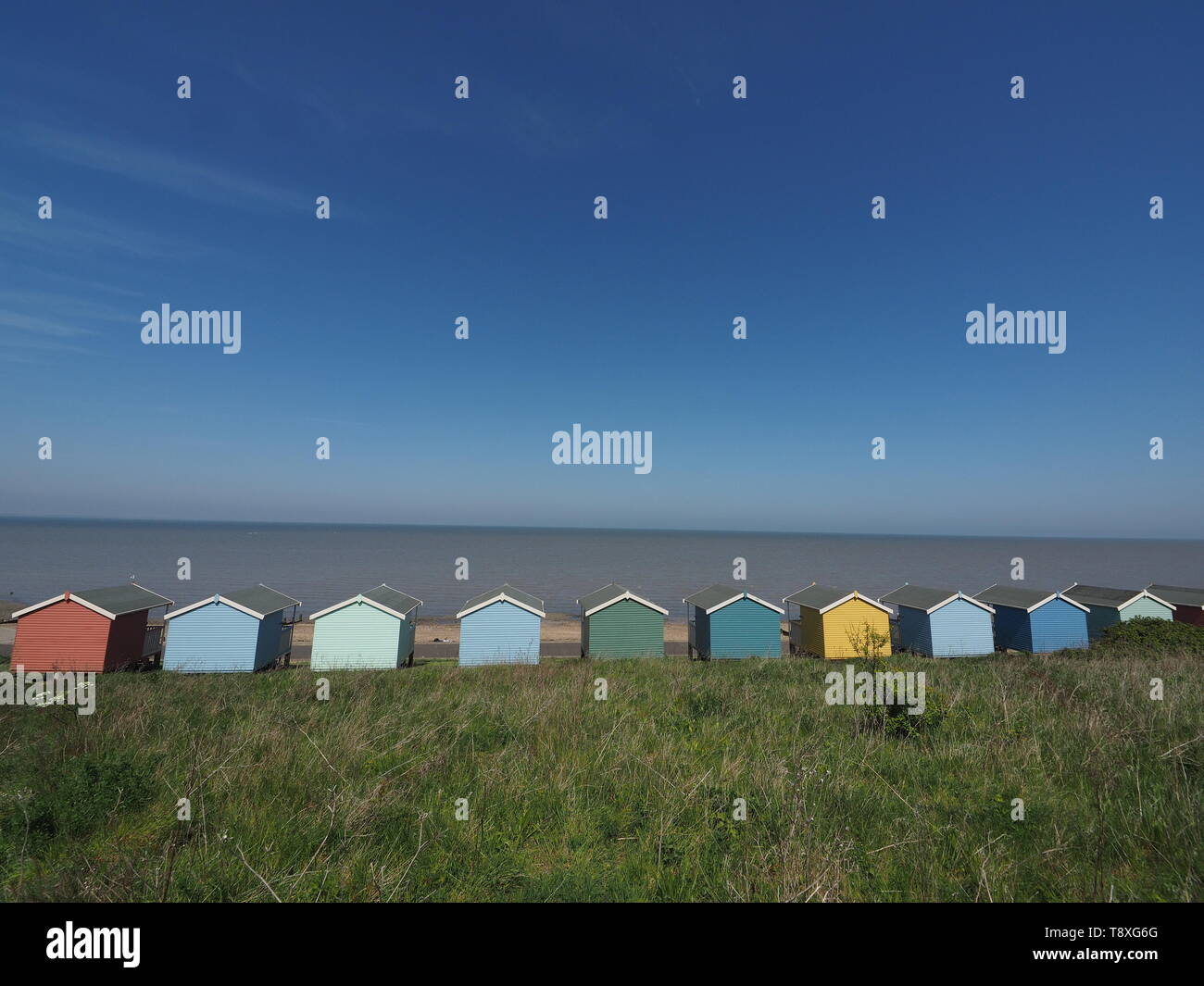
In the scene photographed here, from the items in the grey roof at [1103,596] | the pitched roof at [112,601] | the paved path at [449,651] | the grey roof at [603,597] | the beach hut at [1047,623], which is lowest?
the paved path at [449,651]

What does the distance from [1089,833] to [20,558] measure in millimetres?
151043

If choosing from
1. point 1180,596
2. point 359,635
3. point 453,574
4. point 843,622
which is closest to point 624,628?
point 843,622

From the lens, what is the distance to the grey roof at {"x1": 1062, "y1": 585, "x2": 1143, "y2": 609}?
29484 mm

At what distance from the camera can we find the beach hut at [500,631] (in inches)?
1014

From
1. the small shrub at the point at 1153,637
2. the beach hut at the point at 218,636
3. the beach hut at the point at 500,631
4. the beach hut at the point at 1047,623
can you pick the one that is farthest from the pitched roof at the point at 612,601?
the beach hut at the point at 1047,623

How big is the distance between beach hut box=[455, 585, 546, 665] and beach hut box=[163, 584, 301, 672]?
31.8ft

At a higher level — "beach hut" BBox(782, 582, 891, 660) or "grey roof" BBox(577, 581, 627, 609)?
"grey roof" BBox(577, 581, 627, 609)

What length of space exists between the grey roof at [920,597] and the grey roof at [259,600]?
33.6 meters

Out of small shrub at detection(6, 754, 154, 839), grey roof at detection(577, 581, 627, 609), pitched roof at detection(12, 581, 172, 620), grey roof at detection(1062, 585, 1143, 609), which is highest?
pitched roof at detection(12, 581, 172, 620)

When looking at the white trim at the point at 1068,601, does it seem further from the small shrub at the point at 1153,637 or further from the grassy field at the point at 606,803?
the grassy field at the point at 606,803

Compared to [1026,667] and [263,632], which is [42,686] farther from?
[1026,667]

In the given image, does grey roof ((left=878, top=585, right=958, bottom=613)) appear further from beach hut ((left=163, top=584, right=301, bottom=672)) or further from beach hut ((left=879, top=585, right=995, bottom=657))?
beach hut ((left=163, top=584, right=301, bottom=672))

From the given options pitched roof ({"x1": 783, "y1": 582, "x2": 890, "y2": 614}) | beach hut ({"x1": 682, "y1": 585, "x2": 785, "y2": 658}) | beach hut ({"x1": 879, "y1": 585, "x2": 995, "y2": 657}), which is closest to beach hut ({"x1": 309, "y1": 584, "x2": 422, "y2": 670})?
beach hut ({"x1": 682, "y1": 585, "x2": 785, "y2": 658})
